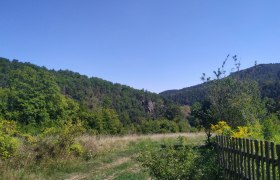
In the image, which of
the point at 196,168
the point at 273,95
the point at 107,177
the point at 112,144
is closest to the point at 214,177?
the point at 196,168

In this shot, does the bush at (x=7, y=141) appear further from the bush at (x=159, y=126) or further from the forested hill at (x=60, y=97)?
the bush at (x=159, y=126)

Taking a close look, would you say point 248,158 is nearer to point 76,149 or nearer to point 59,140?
point 59,140

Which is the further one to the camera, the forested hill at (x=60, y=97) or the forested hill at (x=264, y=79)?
the forested hill at (x=60, y=97)

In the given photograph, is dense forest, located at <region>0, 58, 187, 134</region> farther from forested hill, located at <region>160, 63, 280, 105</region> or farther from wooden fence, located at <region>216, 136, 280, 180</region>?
wooden fence, located at <region>216, 136, 280, 180</region>

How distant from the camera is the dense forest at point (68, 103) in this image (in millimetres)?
61062

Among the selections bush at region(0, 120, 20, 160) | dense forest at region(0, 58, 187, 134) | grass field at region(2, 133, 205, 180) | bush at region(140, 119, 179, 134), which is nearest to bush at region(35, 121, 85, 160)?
grass field at region(2, 133, 205, 180)

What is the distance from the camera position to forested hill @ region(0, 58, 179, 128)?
201ft

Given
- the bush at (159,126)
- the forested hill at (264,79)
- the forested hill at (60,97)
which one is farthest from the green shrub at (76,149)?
the bush at (159,126)

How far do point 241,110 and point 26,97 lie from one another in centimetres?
4996

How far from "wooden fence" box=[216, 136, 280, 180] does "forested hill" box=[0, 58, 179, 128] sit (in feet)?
166

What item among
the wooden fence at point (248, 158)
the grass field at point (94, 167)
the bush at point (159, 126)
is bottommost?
the grass field at point (94, 167)

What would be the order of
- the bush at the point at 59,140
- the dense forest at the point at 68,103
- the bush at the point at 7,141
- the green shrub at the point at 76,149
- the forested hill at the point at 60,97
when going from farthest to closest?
1. the forested hill at the point at 60,97
2. the dense forest at the point at 68,103
3. the green shrub at the point at 76,149
4. the bush at the point at 59,140
5. the bush at the point at 7,141

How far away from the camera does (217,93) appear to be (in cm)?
2186

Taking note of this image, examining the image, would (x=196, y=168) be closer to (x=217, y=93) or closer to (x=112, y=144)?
(x=217, y=93)
